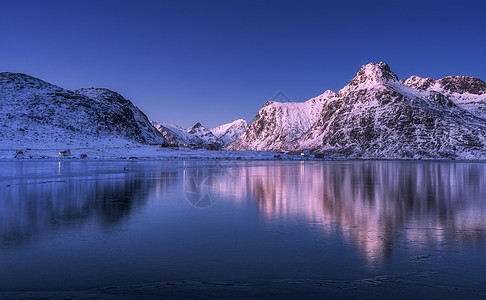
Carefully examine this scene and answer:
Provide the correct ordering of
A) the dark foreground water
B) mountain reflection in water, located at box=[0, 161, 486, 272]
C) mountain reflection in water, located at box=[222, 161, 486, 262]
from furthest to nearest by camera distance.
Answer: mountain reflection in water, located at box=[0, 161, 486, 272] → mountain reflection in water, located at box=[222, 161, 486, 262] → the dark foreground water

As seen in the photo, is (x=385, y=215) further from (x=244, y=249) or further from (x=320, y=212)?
(x=244, y=249)

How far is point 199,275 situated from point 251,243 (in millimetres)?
3280

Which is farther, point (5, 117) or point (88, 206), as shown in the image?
point (5, 117)

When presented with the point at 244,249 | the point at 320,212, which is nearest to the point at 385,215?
the point at 320,212

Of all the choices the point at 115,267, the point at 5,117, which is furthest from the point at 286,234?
the point at 5,117

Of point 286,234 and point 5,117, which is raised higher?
point 5,117

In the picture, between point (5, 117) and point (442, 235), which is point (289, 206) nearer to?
point (442, 235)

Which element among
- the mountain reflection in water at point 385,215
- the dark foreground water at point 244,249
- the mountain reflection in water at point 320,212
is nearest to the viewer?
the dark foreground water at point 244,249

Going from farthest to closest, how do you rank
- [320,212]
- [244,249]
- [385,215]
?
[320,212], [385,215], [244,249]

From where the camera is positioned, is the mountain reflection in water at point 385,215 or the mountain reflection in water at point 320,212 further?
the mountain reflection in water at point 320,212

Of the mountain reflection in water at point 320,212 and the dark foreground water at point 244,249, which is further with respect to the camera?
the mountain reflection in water at point 320,212

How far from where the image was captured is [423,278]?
857 cm

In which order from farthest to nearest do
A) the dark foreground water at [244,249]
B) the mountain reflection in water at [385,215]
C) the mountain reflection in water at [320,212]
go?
the mountain reflection in water at [320,212]
the mountain reflection in water at [385,215]
the dark foreground water at [244,249]

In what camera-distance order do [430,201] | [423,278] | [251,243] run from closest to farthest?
[423,278], [251,243], [430,201]
